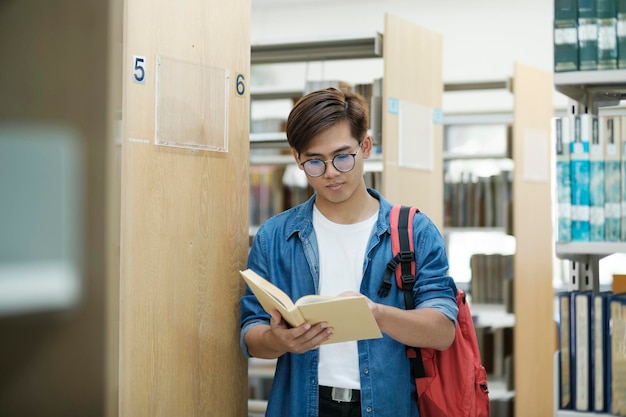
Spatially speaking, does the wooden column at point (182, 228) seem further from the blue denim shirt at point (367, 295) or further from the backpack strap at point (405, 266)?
the backpack strap at point (405, 266)

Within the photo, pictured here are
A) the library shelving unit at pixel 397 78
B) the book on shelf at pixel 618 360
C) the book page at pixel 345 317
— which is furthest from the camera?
the library shelving unit at pixel 397 78

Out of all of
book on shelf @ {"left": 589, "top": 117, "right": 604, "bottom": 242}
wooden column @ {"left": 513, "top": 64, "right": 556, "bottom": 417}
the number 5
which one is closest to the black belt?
book on shelf @ {"left": 589, "top": 117, "right": 604, "bottom": 242}

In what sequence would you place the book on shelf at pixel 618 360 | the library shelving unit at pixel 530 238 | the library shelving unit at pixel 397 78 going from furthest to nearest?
1. the library shelving unit at pixel 530 238
2. the library shelving unit at pixel 397 78
3. the book on shelf at pixel 618 360

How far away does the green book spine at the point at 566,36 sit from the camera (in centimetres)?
199

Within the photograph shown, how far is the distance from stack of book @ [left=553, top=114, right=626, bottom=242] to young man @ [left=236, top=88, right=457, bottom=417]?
1.23 feet

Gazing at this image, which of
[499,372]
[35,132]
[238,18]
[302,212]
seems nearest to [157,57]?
[238,18]

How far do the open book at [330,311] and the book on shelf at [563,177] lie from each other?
62 centimetres

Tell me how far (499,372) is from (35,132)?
3940 millimetres

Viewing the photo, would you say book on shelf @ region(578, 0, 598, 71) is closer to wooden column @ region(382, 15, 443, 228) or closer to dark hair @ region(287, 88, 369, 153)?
dark hair @ region(287, 88, 369, 153)

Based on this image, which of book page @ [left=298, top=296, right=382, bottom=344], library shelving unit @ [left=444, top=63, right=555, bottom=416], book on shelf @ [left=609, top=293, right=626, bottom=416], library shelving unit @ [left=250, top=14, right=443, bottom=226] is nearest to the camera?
book page @ [left=298, top=296, right=382, bottom=344]

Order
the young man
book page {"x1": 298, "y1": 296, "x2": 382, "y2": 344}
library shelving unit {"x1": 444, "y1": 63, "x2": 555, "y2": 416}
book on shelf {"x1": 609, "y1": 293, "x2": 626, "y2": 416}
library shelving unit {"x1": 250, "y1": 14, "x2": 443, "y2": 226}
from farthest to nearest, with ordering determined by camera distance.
A: library shelving unit {"x1": 444, "y1": 63, "x2": 555, "y2": 416}, library shelving unit {"x1": 250, "y1": 14, "x2": 443, "y2": 226}, book on shelf {"x1": 609, "y1": 293, "x2": 626, "y2": 416}, the young man, book page {"x1": 298, "y1": 296, "x2": 382, "y2": 344}

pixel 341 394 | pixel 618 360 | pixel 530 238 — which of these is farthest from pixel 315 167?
pixel 530 238

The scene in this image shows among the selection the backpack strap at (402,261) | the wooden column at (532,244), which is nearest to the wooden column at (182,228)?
the backpack strap at (402,261)

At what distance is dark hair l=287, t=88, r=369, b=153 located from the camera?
5.97ft
